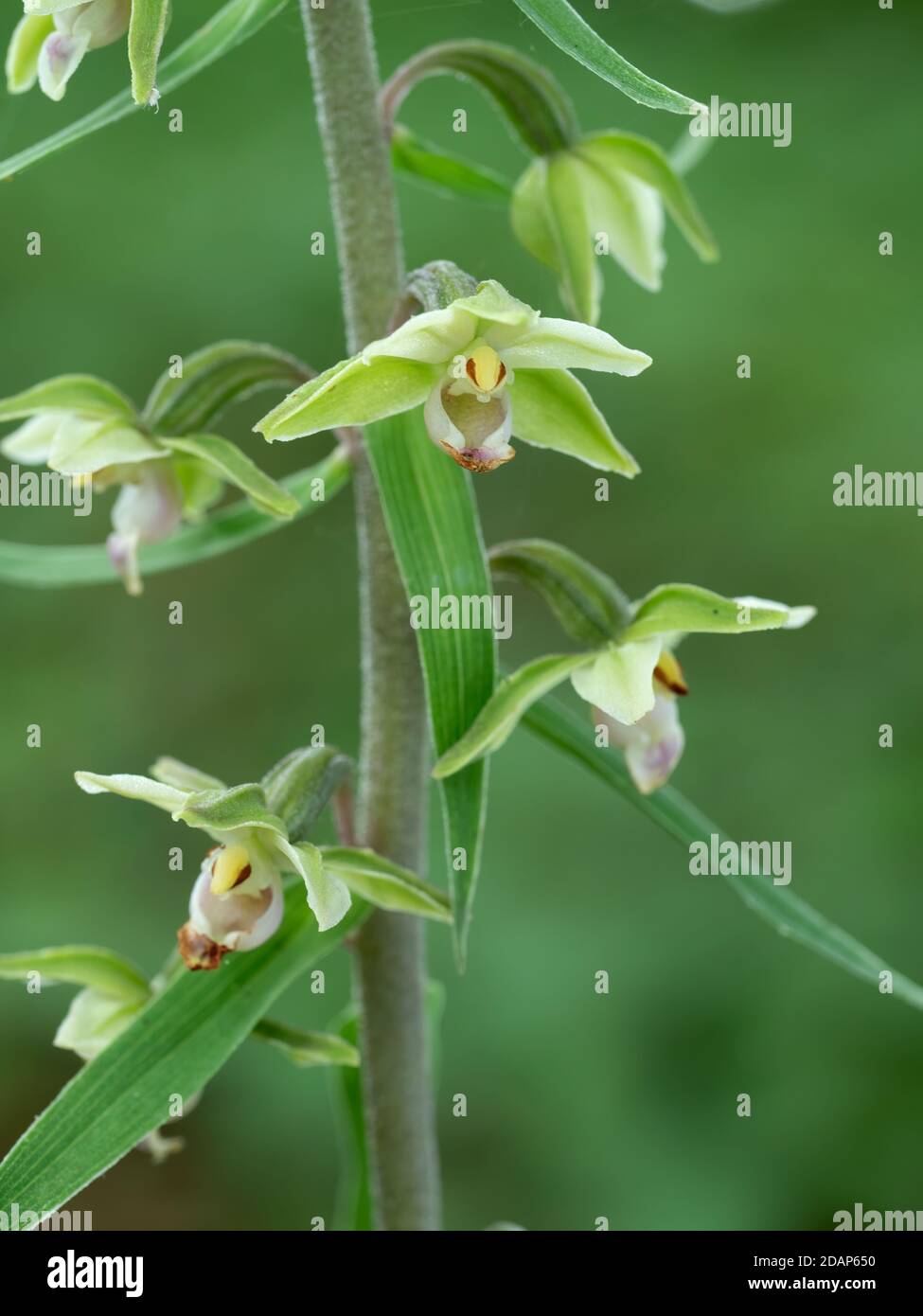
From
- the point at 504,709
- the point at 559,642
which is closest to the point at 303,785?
the point at 504,709

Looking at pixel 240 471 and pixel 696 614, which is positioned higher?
pixel 240 471

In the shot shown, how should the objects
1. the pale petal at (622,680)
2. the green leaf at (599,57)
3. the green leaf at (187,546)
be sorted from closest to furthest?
the green leaf at (599,57), the pale petal at (622,680), the green leaf at (187,546)

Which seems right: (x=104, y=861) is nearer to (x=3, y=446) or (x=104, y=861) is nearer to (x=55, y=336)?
(x=55, y=336)

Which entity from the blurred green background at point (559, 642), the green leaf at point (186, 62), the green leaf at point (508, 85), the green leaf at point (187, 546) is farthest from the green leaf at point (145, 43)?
the blurred green background at point (559, 642)

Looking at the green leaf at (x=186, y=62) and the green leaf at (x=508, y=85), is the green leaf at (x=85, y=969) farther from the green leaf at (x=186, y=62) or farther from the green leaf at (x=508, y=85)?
the green leaf at (x=508, y=85)

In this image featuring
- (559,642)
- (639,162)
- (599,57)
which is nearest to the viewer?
(599,57)

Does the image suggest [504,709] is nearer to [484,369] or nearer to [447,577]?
[447,577]

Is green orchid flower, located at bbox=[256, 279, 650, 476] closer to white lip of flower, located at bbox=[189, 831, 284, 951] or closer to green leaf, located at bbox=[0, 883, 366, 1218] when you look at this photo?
white lip of flower, located at bbox=[189, 831, 284, 951]
